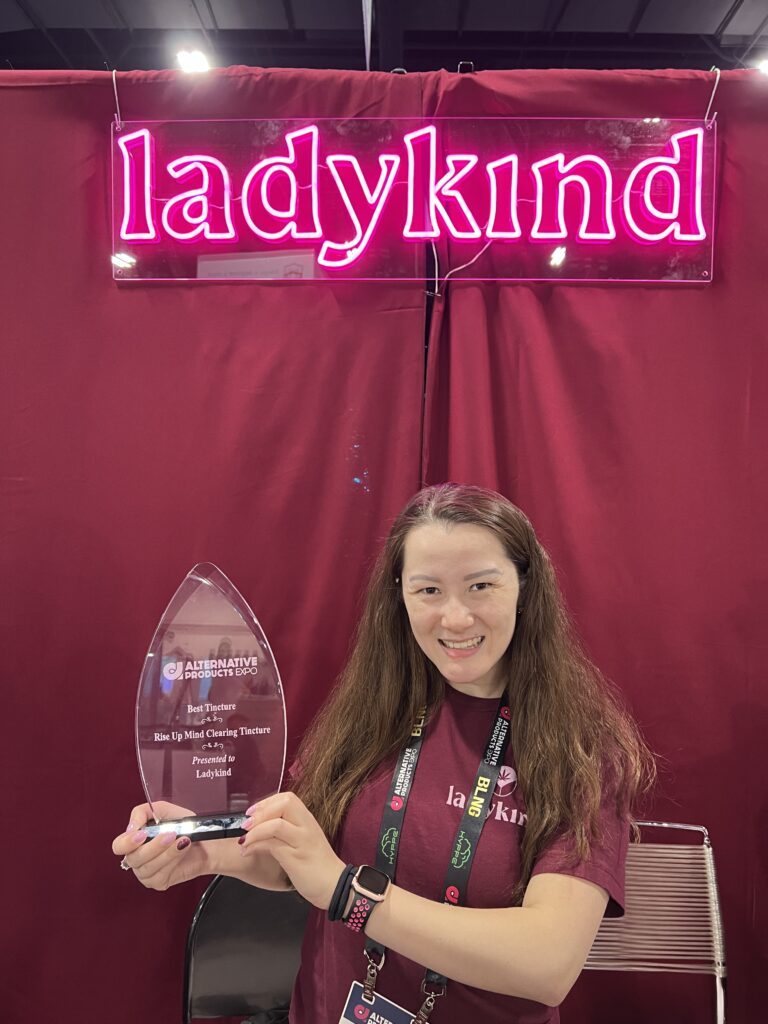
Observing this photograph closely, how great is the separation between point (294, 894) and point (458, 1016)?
2.27 ft

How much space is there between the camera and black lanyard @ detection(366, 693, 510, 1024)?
129 cm

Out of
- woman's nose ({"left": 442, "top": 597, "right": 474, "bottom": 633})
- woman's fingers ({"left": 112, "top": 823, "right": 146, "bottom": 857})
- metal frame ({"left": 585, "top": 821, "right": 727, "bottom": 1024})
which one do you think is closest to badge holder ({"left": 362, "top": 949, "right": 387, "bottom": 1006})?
woman's fingers ({"left": 112, "top": 823, "right": 146, "bottom": 857})

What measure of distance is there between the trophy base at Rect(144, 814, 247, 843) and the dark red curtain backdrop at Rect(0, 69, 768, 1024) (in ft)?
2.90

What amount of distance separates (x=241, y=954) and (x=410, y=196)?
2055mm

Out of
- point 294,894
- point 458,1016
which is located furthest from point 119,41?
point 458,1016

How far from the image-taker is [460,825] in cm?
132

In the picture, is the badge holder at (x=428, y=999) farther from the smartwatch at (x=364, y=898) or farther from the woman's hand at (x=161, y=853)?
the woman's hand at (x=161, y=853)

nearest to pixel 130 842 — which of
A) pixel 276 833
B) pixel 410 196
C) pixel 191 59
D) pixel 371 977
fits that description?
pixel 276 833

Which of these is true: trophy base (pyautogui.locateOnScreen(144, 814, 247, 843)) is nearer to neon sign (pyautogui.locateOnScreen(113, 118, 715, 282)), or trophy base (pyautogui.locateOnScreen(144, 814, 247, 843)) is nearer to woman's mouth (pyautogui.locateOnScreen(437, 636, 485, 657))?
woman's mouth (pyautogui.locateOnScreen(437, 636, 485, 657))

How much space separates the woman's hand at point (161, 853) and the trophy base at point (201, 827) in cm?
1

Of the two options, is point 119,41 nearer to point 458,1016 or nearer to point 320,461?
point 320,461

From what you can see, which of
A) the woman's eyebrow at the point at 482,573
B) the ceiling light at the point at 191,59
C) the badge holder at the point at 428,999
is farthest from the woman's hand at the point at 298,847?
the ceiling light at the point at 191,59

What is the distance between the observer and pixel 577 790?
4.28 feet

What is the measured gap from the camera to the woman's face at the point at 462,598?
1368mm
